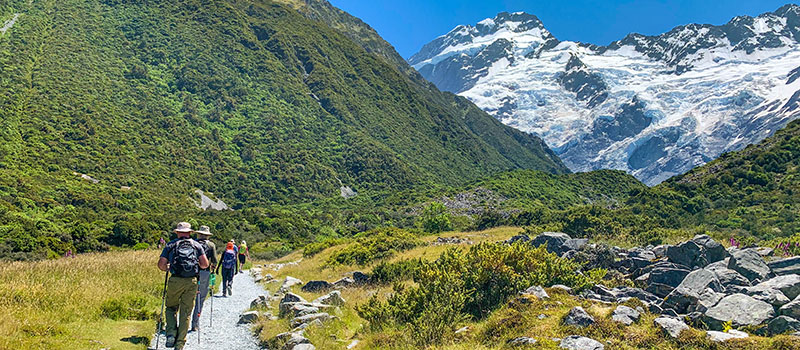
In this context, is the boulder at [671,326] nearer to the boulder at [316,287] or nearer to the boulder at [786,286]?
the boulder at [786,286]

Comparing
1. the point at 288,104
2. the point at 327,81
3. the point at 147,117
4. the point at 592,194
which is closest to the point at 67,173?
the point at 147,117

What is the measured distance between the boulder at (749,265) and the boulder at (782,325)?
325cm

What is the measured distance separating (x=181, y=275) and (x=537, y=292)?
7.58 m

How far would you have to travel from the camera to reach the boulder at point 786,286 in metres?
8.93

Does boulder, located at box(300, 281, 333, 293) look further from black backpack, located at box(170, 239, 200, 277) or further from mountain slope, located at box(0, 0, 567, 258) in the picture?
mountain slope, located at box(0, 0, 567, 258)

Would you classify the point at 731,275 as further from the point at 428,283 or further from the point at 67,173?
the point at 67,173

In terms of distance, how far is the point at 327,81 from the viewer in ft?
448

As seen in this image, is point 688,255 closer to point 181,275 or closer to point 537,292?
point 537,292

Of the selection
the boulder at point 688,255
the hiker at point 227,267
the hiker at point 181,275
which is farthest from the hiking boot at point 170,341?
the boulder at point 688,255

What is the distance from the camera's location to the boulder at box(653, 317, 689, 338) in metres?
7.97

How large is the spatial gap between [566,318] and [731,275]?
441 centimetres

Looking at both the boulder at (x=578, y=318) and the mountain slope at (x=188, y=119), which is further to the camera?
the mountain slope at (x=188, y=119)

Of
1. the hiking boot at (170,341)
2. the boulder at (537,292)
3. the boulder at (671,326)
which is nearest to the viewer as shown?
the boulder at (671,326)

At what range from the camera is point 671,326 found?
815cm
